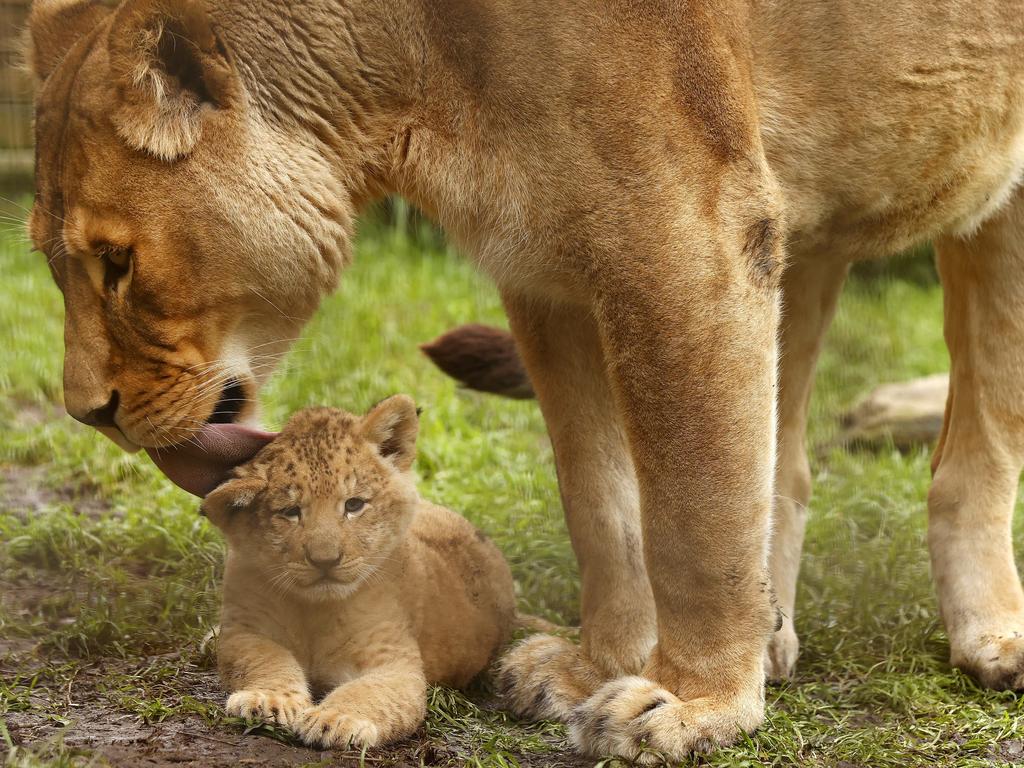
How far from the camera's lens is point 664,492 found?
2.98 m

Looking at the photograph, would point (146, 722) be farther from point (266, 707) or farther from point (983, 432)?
point (983, 432)

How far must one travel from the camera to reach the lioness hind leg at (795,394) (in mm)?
3961

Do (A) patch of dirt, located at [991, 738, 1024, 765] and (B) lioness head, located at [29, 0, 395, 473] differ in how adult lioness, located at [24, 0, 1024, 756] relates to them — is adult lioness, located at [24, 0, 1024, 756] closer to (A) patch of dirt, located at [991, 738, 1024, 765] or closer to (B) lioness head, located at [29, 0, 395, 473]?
(B) lioness head, located at [29, 0, 395, 473]

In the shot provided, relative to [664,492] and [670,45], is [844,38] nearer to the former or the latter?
[670,45]

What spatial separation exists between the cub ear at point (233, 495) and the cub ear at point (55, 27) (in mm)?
1050

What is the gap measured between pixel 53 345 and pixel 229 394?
327cm

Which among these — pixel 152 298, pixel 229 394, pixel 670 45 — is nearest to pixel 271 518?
pixel 229 394

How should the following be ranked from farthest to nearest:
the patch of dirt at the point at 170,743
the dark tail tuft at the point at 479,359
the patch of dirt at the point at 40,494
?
the patch of dirt at the point at 40,494 → the dark tail tuft at the point at 479,359 → the patch of dirt at the point at 170,743

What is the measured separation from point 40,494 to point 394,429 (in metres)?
2.09

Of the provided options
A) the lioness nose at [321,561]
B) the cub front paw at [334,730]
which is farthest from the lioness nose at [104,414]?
the cub front paw at [334,730]

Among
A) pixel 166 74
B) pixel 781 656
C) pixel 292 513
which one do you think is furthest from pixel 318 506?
pixel 781 656

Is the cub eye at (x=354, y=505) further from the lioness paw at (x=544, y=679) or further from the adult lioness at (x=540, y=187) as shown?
the lioness paw at (x=544, y=679)

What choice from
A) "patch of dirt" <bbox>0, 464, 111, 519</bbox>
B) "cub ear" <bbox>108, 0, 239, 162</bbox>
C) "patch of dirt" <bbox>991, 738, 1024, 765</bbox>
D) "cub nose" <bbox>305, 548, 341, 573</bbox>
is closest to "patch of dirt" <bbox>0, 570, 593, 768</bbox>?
"cub nose" <bbox>305, 548, 341, 573</bbox>

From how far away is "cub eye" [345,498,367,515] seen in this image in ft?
10.1
